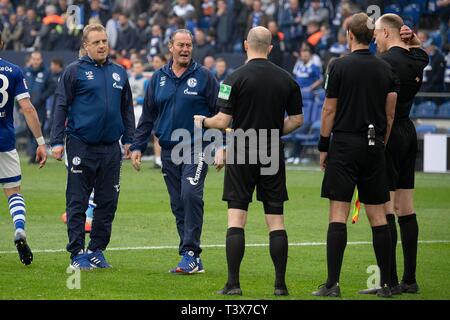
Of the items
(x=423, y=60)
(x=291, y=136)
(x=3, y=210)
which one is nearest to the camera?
(x=423, y=60)

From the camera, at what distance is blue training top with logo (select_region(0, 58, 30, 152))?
37.0 ft

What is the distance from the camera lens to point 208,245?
42.9ft

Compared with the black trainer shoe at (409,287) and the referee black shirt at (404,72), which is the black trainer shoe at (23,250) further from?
the referee black shirt at (404,72)

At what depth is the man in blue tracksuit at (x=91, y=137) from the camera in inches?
438

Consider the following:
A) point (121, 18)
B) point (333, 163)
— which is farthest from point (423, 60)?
point (121, 18)

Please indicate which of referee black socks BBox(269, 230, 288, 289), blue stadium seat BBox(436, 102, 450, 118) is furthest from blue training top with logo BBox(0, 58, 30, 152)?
blue stadium seat BBox(436, 102, 450, 118)

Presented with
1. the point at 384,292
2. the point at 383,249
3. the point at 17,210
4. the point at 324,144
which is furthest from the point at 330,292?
the point at 17,210

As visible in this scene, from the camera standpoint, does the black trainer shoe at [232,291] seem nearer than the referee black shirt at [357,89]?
No

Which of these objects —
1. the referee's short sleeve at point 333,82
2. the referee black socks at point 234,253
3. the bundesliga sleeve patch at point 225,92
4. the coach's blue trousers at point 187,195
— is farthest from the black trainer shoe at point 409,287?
the bundesliga sleeve patch at point 225,92

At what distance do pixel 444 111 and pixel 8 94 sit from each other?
15.4m

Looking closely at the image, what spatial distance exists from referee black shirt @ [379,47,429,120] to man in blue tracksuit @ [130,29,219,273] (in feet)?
6.86

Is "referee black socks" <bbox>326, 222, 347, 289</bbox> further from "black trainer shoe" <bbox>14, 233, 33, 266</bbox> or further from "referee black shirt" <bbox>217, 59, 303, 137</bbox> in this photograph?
"black trainer shoe" <bbox>14, 233, 33, 266</bbox>
